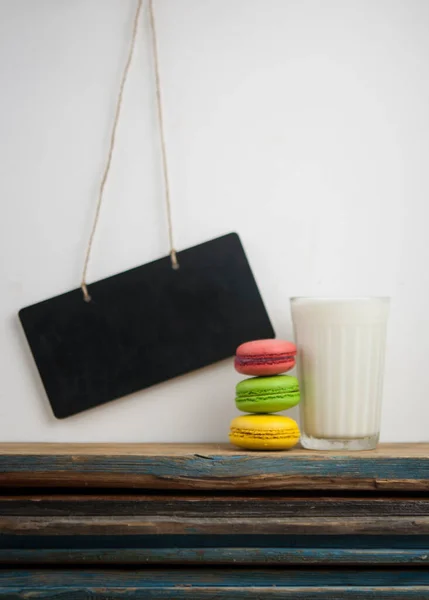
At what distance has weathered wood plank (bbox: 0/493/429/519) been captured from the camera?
0.95m

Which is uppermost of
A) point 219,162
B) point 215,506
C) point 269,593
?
point 219,162

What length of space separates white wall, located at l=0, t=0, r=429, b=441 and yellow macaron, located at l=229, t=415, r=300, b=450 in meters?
0.20

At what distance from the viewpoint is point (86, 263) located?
4.18 feet

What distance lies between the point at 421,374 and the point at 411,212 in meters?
0.30

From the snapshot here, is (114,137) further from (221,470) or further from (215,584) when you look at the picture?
(215,584)

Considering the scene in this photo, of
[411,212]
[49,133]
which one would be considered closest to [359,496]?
[411,212]

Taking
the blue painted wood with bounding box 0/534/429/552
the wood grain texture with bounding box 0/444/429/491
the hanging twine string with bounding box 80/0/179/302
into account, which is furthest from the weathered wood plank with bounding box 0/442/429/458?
the hanging twine string with bounding box 80/0/179/302

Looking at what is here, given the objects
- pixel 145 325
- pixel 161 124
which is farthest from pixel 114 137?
pixel 145 325

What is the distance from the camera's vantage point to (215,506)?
0.96m

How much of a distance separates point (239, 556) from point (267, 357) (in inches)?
11.5

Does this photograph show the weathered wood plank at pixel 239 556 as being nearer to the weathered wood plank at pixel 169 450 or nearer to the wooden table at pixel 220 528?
the wooden table at pixel 220 528

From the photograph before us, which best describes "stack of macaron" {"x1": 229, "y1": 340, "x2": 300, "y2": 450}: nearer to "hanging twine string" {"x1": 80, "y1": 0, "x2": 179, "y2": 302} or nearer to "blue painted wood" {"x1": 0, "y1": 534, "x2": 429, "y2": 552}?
"blue painted wood" {"x1": 0, "y1": 534, "x2": 429, "y2": 552}

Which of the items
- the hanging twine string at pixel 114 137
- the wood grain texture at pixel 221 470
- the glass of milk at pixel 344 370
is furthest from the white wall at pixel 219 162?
the wood grain texture at pixel 221 470

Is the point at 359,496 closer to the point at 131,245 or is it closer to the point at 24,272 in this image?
the point at 131,245
